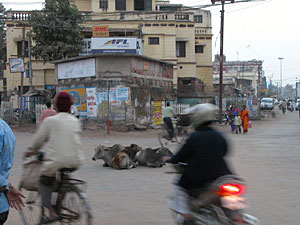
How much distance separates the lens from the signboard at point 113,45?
101ft

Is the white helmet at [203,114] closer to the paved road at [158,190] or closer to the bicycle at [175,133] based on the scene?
the paved road at [158,190]

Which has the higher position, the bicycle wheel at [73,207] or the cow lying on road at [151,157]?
the bicycle wheel at [73,207]

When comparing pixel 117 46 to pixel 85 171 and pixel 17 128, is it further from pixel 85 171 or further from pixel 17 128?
pixel 85 171

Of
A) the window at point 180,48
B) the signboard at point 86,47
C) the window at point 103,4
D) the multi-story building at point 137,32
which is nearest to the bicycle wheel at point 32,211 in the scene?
the multi-story building at point 137,32

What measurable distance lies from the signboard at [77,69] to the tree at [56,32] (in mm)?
8661

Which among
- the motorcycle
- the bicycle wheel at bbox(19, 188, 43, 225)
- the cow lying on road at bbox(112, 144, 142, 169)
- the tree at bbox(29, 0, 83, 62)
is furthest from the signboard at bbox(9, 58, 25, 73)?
the motorcycle

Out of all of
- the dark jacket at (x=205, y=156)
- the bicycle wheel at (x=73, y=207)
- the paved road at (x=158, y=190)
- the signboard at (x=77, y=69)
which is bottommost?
the paved road at (x=158, y=190)

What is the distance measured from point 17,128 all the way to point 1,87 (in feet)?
63.1

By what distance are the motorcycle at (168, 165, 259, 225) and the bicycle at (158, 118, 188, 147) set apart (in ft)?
34.8

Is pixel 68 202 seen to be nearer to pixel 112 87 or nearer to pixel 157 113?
pixel 112 87

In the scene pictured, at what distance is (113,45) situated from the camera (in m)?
31.0

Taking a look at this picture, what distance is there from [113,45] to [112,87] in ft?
31.1

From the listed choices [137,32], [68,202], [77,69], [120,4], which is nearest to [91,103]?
[77,69]

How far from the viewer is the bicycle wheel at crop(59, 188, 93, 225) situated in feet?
14.4
